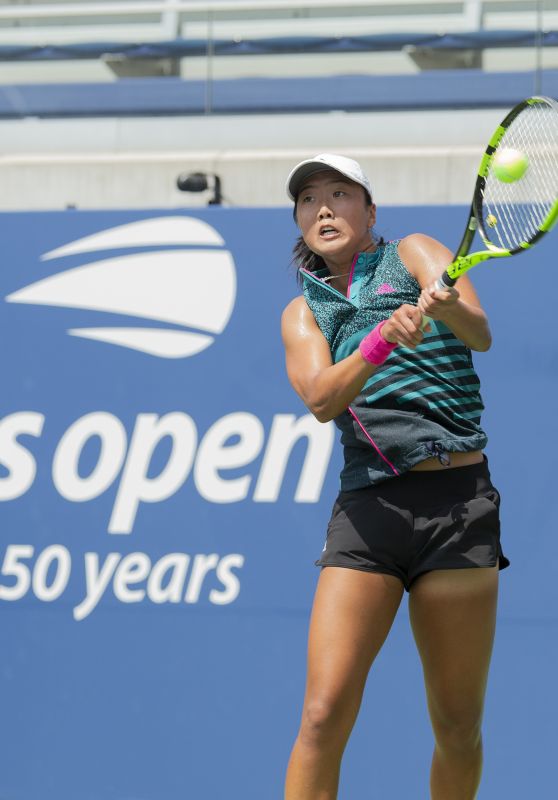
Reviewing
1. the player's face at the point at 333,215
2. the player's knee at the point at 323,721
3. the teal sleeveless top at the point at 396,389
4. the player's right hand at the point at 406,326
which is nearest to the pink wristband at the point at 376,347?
the player's right hand at the point at 406,326

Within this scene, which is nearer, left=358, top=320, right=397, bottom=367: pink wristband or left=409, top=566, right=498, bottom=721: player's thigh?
left=358, top=320, right=397, bottom=367: pink wristband

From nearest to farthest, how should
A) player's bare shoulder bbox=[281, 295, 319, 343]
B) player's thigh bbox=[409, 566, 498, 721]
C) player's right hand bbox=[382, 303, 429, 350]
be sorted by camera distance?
player's right hand bbox=[382, 303, 429, 350] < player's thigh bbox=[409, 566, 498, 721] < player's bare shoulder bbox=[281, 295, 319, 343]

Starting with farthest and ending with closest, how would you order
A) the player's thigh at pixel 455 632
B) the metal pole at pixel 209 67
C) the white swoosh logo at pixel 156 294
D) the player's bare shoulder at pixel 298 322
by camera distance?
the metal pole at pixel 209 67 < the white swoosh logo at pixel 156 294 < the player's bare shoulder at pixel 298 322 < the player's thigh at pixel 455 632

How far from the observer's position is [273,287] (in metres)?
3.74

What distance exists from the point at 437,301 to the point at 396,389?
1.13ft

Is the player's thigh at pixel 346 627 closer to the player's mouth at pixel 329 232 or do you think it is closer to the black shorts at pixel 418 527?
the black shorts at pixel 418 527

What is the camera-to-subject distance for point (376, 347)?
2.44 metres

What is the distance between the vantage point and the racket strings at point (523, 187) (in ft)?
8.78

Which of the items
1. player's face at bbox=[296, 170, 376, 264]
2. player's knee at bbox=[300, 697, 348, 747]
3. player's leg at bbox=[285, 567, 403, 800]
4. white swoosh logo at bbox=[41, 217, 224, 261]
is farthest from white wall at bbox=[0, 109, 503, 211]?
player's knee at bbox=[300, 697, 348, 747]

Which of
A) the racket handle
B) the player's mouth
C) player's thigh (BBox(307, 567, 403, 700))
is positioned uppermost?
the player's mouth

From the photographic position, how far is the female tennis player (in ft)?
8.39

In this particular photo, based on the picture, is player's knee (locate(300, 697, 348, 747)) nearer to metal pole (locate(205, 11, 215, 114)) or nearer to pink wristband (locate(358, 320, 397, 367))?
pink wristband (locate(358, 320, 397, 367))

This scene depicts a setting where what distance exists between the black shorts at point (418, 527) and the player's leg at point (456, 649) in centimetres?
4

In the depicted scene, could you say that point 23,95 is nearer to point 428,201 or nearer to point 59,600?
point 428,201
